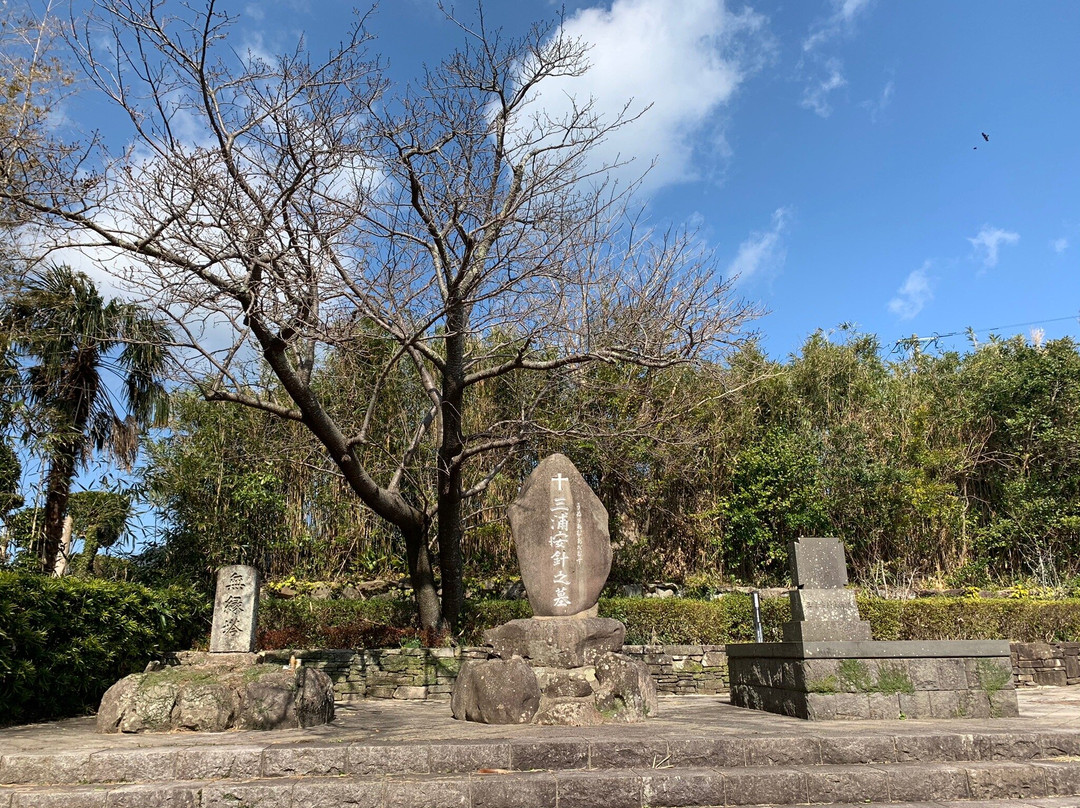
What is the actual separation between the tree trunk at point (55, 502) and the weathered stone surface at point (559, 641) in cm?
739

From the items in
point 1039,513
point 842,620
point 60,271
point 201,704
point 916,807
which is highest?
point 60,271

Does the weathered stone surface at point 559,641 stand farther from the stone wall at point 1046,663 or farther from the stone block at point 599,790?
the stone wall at point 1046,663

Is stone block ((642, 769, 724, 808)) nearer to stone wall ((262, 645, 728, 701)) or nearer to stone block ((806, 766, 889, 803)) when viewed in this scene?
stone block ((806, 766, 889, 803))

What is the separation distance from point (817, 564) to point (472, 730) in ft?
11.2

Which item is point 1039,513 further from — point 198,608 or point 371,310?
point 198,608

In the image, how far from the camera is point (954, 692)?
6.03 metres

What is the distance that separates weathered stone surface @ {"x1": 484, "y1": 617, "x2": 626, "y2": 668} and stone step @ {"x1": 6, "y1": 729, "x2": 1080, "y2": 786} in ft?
4.68

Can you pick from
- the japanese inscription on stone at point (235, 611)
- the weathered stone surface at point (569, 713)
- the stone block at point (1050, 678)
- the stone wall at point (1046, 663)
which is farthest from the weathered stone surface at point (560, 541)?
the stone block at point (1050, 678)

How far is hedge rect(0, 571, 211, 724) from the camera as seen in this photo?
6.89m

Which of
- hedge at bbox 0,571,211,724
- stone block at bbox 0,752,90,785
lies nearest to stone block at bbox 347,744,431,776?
stone block at bbox 0,752,90,785

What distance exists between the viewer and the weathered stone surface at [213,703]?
5.73 meters

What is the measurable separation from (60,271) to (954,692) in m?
12.1

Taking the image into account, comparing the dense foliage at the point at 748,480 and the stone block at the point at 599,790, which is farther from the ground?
the dense foliage at the point at 748,480

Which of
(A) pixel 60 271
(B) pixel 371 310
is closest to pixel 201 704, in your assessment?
(B) pixel 371 310
